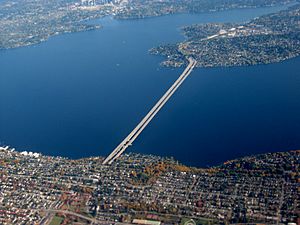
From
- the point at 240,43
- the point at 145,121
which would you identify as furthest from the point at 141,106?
the point at 240,43

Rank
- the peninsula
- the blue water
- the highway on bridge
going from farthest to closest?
the peninsula < the blue water < the highway on bridge

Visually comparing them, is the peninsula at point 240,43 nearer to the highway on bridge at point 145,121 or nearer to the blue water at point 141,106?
the blue water at point 141,106

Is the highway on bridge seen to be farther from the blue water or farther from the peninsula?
the peninsula

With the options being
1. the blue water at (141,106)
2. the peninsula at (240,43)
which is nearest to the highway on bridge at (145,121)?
the blue water at (141,106)

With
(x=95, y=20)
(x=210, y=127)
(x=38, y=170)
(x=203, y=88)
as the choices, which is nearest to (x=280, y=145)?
(x=210, y=127)

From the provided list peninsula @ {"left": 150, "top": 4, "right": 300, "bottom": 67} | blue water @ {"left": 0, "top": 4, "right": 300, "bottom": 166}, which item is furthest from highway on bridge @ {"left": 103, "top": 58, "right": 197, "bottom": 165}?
peninsula @ {"left": 150, "top": 4, "right": 300, "bottom": 67}
